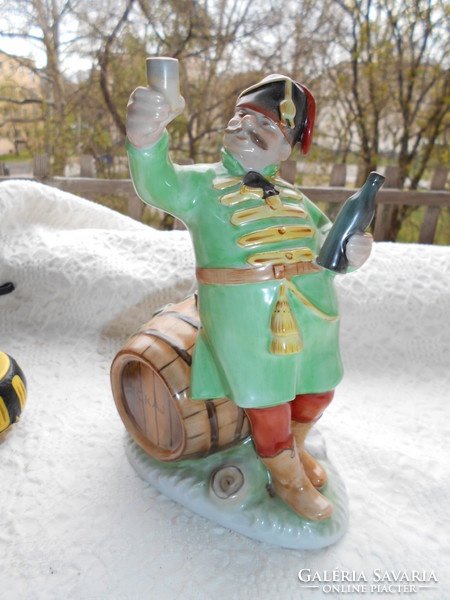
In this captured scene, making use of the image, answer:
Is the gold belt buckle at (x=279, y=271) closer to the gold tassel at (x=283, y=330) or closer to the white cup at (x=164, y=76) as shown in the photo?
the gold tassel at (x=283, y=330)

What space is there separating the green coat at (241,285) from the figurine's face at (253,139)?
0.05ft

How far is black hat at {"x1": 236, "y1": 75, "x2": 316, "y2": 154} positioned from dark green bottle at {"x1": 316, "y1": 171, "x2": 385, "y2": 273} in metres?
0.12

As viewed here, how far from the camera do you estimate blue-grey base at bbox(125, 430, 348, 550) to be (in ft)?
2.41

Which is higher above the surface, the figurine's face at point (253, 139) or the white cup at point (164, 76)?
the white cup at point (164, 76)

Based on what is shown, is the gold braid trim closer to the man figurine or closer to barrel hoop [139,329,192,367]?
the man figurine

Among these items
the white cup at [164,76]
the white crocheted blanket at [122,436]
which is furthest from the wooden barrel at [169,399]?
the white cup at [164,76]

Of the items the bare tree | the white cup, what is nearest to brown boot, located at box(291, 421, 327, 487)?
the white cup

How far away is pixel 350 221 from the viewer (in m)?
0.63

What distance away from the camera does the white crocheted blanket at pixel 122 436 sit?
704mm

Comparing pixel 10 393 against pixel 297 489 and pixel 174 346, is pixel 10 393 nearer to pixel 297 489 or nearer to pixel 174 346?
pixel 174 346

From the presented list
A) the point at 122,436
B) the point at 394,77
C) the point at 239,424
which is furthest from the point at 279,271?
the point at 394,77

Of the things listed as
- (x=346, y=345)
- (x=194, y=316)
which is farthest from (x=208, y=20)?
(x=194, y=316)

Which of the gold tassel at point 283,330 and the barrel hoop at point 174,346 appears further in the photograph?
the barrel hoop at point 174,346

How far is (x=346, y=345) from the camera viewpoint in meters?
1.37
